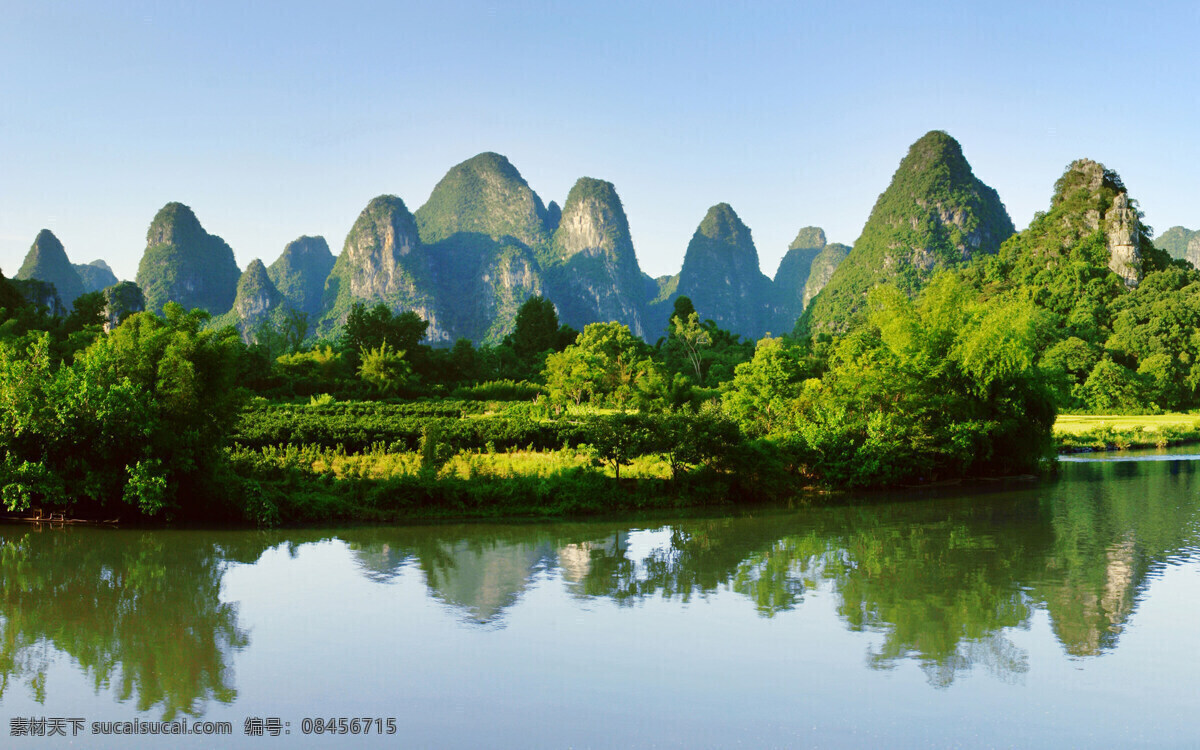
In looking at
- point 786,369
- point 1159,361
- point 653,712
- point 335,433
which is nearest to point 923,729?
point 653,712

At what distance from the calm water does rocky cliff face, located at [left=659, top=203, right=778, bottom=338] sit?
356 feet

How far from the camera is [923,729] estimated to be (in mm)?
5461

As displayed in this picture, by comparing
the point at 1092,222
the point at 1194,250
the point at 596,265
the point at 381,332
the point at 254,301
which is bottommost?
the point at 381,332

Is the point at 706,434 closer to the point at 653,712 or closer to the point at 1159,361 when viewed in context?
the point at 653,712

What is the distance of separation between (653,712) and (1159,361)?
136 feet

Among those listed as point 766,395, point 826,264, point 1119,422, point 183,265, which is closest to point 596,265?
point 826,264

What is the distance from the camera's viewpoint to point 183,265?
318 feet

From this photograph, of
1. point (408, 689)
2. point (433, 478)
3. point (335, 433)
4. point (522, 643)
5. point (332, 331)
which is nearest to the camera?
point (408, 689)

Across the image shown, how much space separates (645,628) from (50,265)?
100599mm

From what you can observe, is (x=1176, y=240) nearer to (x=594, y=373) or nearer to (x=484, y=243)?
(x=484, y=243)

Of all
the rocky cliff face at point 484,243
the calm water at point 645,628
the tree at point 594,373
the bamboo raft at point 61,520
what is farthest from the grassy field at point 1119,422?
the rocky cliff face at point 484,243

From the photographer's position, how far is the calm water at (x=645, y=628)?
5.66 metres

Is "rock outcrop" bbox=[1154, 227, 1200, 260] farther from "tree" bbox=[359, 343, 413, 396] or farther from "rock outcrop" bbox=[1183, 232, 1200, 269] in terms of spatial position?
"tree" bbox=[359, 343, 413, 396]

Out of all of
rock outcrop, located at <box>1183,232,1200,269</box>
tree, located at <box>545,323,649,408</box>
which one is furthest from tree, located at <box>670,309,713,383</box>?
rock outcrop, located at <box>1183,232,1200,269</box>
